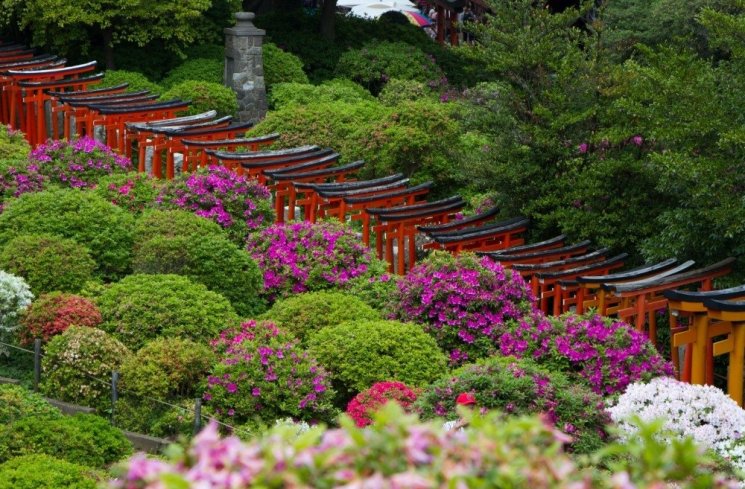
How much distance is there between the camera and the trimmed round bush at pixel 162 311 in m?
17.0

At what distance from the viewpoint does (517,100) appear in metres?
23.5

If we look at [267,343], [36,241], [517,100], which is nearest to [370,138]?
[517,100]

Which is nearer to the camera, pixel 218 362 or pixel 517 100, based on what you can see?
pixel 218 362

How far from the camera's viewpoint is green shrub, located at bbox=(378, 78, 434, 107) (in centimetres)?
3425

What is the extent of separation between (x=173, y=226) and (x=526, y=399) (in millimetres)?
7607

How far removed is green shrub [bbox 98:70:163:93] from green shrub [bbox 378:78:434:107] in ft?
17.3

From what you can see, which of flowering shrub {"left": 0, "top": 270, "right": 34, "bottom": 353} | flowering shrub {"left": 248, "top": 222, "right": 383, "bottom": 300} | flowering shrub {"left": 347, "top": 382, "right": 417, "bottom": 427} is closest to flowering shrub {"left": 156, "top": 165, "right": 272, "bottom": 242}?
flowering shrub {"left": 248, "top": 222, "right": 383, "bottom": 300}

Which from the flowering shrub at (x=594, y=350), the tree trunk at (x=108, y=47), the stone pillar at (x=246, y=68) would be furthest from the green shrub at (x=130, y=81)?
the flowering shrub at (x=594, y=350)

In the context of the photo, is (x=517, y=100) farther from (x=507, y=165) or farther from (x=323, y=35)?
(x=323, y=35)

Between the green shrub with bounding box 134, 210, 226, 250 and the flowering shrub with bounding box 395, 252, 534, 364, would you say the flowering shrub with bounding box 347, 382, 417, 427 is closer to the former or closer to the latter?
the flowering shrub with bounding box 395, 252, 534, 364

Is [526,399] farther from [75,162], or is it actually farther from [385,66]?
[385,66]

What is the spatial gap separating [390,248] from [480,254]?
2.37 meters

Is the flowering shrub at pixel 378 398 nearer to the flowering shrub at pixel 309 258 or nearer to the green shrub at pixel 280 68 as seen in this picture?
the flowering shrub at pixel 309 258

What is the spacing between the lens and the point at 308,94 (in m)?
34.6
